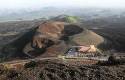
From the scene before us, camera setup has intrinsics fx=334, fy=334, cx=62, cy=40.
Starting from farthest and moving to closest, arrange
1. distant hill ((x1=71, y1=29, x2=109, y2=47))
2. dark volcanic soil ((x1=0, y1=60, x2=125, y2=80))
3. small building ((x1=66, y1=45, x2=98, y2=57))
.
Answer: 1. distant hill ((x1=71, y1=29, x2=109, y2=47))
2. small building ((x1=66, y1=45, x2=98, y2=57))
3. dark volcanic soil ((x1=0, y1=60, x2=125, y2=80))

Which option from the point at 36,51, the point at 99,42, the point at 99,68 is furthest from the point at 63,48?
the point at 99,68

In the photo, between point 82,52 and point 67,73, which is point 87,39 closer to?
point 82,52

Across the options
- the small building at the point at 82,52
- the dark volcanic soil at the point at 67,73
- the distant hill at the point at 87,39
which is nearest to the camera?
the dark volcanic soil at the point at 67,73

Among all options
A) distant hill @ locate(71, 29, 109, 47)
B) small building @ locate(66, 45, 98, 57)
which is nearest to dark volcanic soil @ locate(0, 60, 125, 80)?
small building @ locate(66, 45, 98, 57)

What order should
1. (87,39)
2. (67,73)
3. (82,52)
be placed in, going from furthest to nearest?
(87,39), (82,52), (67,73)

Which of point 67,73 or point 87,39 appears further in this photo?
point 87,39

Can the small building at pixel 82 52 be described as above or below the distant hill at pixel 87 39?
above

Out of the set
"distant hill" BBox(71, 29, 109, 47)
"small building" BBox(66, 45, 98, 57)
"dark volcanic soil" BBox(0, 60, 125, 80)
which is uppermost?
"dark volcanic soil" BBox(0, 60, 125, 80)

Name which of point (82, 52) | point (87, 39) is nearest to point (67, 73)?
point (82, 52)

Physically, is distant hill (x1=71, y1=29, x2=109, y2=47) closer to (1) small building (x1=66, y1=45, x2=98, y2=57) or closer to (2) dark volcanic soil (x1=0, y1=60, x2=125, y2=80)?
(1) small building (x1=66, y1=45, x2=98, y2=57)

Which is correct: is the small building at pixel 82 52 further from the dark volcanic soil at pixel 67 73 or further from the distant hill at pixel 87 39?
the dark volcanic soil at pixel 67 73

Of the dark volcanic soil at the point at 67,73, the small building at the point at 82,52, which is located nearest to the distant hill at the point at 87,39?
the small building at the point at 82,52

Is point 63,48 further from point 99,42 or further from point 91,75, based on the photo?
point 91,75
